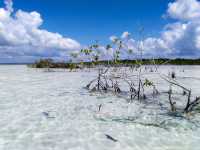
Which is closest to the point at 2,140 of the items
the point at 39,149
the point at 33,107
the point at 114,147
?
the point at 39,149

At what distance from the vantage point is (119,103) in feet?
19.8

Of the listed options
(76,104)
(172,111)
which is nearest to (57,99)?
(76,104)

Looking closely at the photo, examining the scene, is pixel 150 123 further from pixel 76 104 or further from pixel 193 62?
pixel 193 62

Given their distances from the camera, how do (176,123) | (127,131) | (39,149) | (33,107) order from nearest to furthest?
(39,149) → (127,131) → (176,123) → (33,107)

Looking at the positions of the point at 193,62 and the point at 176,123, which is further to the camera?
the point at 193,62

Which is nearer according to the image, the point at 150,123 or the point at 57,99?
the point at 150,123

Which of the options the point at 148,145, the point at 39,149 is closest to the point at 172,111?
the point at 148,145

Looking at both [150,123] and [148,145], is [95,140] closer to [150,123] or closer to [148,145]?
[148,145]

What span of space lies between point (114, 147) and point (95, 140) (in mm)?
345

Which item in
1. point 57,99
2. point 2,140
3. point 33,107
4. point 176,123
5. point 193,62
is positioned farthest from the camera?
point 193,62

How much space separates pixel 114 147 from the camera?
3.39m

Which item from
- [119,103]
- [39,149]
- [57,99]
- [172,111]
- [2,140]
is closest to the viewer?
[39,149]

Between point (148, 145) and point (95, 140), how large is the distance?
691 millimetres

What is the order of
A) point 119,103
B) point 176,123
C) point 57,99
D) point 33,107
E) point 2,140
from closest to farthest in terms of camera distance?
point 2,140, point 176,123, point 33,107, point 119,103, point 57,99
